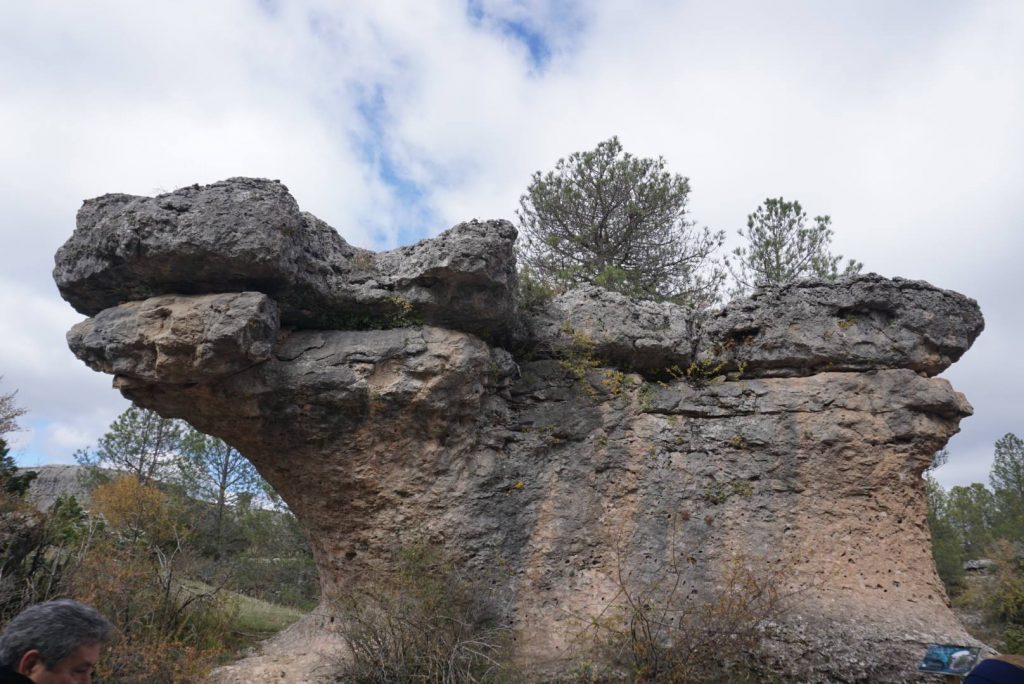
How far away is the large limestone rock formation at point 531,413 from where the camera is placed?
641cm

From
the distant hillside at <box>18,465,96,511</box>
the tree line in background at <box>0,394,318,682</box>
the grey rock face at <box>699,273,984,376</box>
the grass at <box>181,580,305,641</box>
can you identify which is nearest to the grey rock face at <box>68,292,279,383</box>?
the tree line in background at <box>0,394,318,682</box>

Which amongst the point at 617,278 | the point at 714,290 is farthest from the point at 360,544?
the point at 714,290

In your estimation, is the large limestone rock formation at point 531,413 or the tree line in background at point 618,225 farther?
the tree line in background at point 618,225

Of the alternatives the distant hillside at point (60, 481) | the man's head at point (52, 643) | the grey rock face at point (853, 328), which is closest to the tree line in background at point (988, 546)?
the grey rock face at point (853, 328)

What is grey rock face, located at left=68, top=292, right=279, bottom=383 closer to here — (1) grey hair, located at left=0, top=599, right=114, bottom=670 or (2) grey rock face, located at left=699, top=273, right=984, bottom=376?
(1) grey hair, located at left=0, top=599, right=114, bottom=670

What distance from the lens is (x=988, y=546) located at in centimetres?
1697

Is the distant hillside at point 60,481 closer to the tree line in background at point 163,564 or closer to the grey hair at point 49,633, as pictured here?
the tree line in background at point 163,564

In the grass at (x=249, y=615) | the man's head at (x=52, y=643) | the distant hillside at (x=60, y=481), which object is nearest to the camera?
the man's head at (x=52, y=643)

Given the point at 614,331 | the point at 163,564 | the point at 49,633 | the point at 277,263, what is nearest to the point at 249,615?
the point at 163,564

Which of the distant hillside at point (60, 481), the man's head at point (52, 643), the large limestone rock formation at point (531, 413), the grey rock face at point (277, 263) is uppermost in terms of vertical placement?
the distant hillside at point (60, 481)

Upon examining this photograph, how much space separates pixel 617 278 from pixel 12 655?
36.9 ft

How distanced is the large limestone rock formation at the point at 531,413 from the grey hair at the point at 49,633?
396 centimetres

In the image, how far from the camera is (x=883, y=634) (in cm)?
625

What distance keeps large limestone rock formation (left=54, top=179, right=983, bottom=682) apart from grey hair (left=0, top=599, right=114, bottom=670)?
3958mm
